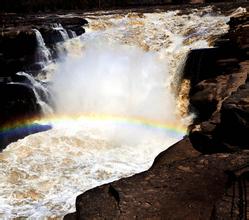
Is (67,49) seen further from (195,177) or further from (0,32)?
(195,177)

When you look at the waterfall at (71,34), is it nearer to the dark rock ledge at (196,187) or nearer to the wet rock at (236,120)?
the dark rock ledge at (196,187)

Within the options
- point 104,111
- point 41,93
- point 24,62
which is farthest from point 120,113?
point 24,62

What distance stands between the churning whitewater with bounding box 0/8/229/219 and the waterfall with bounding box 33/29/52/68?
269 mm

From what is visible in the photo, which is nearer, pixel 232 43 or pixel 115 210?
pixel 115 210

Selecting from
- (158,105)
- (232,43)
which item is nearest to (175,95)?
(158,105)

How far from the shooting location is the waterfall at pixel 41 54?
13.9m

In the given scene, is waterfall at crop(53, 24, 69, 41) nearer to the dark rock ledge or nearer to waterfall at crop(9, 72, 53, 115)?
waterfall at crop(9, 72, 53, 115)

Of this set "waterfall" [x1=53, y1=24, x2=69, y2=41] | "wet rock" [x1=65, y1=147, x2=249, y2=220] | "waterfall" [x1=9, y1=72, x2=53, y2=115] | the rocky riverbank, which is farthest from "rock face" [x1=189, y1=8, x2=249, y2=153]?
"waterfall" [x1=53, y1=24, x2=69, y2=41]

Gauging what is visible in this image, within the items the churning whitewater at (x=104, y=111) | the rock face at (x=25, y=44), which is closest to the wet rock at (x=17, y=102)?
the churning whitewater at (x=104, y=111)

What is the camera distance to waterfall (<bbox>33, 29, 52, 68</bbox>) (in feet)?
45.7

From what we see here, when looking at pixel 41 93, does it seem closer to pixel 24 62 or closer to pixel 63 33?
pixel 24 62

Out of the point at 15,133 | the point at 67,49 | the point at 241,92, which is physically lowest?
the point at 15,133

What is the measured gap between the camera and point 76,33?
50.1 ft

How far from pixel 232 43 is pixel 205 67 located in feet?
3.27
